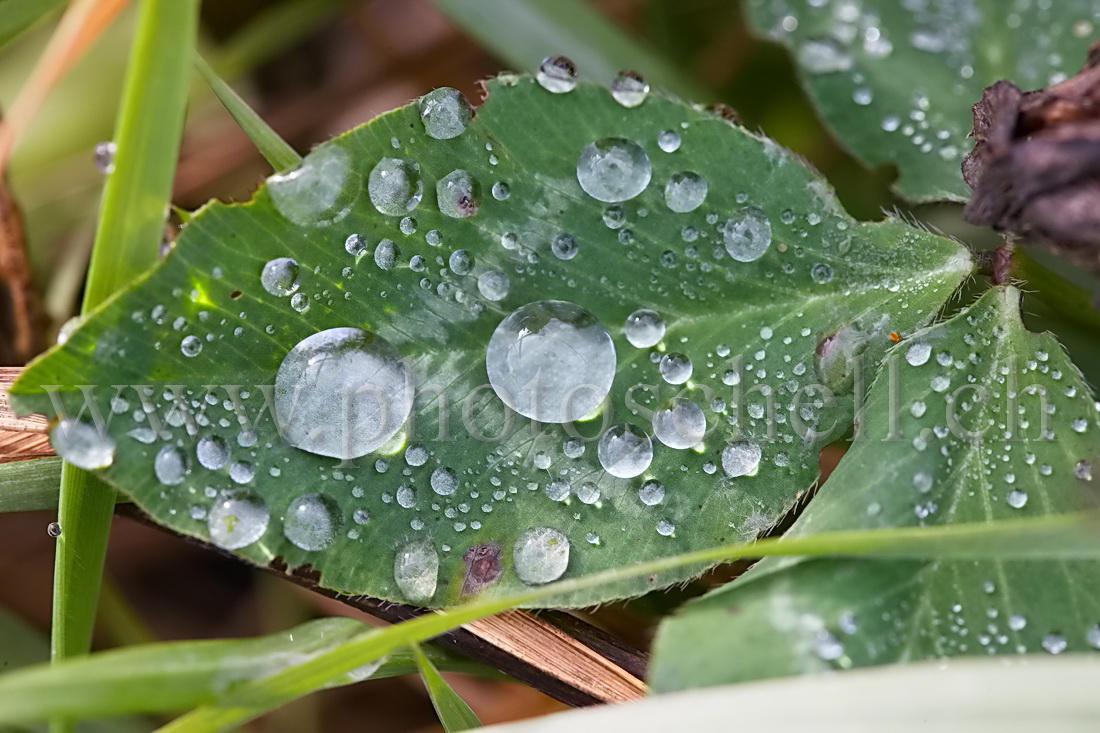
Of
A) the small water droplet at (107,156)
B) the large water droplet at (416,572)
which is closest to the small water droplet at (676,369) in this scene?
the large water droplet at (416,572)

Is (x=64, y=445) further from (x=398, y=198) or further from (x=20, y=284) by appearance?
(x=20, y=284)

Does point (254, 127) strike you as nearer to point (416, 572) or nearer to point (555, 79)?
point (555, 79)

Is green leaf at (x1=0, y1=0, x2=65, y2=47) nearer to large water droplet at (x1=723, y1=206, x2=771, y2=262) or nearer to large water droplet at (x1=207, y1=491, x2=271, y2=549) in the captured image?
large water droplet at (x1=207, y1=491, x2=271, y2=549)

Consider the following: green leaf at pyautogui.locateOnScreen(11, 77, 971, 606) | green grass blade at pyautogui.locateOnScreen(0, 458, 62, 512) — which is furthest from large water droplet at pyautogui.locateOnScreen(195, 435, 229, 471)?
green grass blade at pyautogui.locateOnScreen(0, 458, 62, 512)

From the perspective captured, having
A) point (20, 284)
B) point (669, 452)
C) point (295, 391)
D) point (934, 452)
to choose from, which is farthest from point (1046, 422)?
point (20, 284)

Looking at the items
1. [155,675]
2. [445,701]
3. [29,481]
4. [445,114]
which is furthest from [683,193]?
[29,481]
